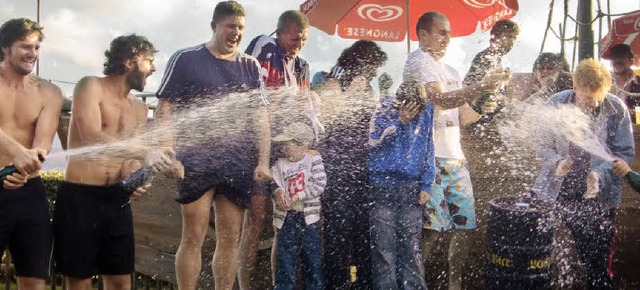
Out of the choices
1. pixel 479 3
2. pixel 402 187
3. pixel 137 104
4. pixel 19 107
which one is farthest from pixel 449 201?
pixel 479 3

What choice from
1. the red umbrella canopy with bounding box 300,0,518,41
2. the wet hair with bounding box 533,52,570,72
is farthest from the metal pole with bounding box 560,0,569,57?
the wet hair with bounding box 533,52,570,72

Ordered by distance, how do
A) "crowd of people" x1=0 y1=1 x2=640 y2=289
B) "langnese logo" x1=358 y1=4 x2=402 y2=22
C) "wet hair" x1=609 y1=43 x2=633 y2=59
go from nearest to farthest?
"crowd of people" x1=0 y1=1 x2=640 y2=289 < "wet hair" x1=609 y1=43 x2=633 y2=59 < "langnese logo" x1=358 y1=4 x2=402 y2=22

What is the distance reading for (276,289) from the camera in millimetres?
4496

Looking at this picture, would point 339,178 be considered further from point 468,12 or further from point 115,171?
point 468,12

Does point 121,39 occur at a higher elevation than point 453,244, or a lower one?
higher

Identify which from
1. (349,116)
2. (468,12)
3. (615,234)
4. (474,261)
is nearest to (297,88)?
(349,116)

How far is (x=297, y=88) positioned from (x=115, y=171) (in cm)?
145

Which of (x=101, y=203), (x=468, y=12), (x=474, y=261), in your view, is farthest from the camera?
(x=468, y=12)

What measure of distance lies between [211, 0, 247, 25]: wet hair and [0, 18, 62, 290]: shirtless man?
1107 mm

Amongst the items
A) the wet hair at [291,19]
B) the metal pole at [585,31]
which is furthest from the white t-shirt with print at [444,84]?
the metal pole at [585,31]

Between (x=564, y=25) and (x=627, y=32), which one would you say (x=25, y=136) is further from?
(x=627, y=32)

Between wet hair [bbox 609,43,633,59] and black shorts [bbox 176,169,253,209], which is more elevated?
wet hair [bbox 609,43,633,59]

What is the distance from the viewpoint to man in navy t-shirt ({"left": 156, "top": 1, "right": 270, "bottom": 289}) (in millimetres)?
4289

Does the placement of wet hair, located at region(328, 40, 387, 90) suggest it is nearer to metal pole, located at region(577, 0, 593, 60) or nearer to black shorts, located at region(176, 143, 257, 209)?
black shorts, located at region(176, 143, 257, 209)
